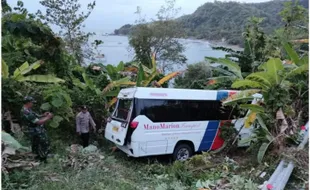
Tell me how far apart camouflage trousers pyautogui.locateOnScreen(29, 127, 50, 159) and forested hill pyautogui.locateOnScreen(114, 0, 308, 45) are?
1020 inches

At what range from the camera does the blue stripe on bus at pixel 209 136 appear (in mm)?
10070

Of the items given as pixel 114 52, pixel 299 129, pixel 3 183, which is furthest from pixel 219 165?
pixel 114 52

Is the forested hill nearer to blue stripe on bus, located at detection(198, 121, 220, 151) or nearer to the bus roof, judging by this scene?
the bus roof

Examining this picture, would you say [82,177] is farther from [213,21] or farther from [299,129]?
[213,21]

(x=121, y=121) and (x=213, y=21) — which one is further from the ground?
(x=213, y=21)

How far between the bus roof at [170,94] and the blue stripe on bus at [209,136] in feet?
2.51

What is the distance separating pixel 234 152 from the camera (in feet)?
33.3

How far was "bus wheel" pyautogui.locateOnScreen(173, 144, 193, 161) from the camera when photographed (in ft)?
31.6

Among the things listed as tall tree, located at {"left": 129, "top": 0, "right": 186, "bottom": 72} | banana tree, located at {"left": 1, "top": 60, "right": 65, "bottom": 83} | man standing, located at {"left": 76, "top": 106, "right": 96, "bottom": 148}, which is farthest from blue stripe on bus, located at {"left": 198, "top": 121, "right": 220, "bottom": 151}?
tall tree, located at {"left": 129, "top": 0, "right": 186, "bottom": 72}

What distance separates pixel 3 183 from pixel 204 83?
11.5m

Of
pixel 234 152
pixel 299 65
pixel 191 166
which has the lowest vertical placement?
pixel 234 152

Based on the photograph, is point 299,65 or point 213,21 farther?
point 213,21

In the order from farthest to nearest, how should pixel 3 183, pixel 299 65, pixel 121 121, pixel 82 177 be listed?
pixel 121 121, pixel 299 65, pixel 82 177, pixel 3 183

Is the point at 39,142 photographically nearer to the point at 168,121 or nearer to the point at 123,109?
the point at 123,109
